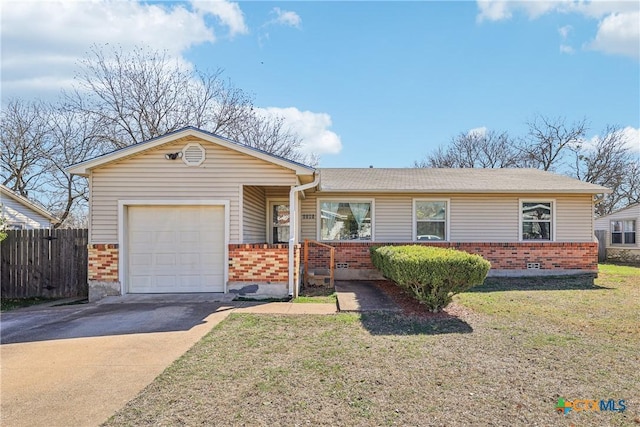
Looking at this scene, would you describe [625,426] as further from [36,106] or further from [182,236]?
[36,106]

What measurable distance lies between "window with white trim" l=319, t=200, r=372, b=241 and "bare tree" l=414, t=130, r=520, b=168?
2393cm

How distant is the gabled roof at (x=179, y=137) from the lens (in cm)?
784

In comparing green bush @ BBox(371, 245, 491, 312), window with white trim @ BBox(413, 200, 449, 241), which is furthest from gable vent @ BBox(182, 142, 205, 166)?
window with white trim @ BBox(413, 200, 449, 241)

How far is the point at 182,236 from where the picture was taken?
824 centimetres

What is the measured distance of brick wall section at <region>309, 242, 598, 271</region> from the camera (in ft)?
36.9

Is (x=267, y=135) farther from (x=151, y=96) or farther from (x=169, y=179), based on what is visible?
(x=169, y=179)

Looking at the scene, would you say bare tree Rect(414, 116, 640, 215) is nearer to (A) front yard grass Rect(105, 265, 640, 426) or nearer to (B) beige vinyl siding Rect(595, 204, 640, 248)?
(B) beige vinyl siding Rect(595, 204, 640, 248)

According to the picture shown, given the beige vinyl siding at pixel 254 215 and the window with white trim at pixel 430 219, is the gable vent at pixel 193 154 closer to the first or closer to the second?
the beige vinyl siding at pixel 254 215

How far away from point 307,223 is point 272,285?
3.71 metres

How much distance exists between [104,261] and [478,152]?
31.9 metres

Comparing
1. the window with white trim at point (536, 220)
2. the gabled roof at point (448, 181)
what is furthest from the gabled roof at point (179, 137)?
the window with white trim at point (536, 220)

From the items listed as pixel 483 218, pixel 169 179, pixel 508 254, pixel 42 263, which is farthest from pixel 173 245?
pixel 508 254

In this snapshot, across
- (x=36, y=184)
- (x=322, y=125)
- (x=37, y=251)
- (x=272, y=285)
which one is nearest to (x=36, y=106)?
(x=36, y=184)

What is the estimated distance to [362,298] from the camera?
26.7 feet
